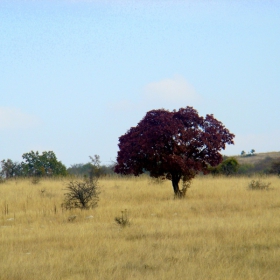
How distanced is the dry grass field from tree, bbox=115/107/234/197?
4.65 feet

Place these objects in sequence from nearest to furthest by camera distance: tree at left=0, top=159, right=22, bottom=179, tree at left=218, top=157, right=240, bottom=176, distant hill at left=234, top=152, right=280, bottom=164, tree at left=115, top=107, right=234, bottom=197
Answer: tree at left=115, top=107, right=234, bottom=197, tree at left=218, top=157, right=240, bottom=176, tree at left=0, top=159, right=22, bottom=179, distant hill at left=234, top=152, right=280, bottom=164

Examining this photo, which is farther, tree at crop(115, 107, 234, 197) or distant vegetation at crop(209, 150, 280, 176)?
distant vegetation at crop(209, 150, 280, 176)

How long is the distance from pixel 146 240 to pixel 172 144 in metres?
8.88

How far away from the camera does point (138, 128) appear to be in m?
19.7

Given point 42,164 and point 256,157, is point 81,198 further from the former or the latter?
point 256,157

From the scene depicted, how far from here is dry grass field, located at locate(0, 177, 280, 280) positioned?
794 centimetres

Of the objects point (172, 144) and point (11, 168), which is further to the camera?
point (11, 168)

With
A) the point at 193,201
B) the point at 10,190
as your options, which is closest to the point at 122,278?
the point at 193,201

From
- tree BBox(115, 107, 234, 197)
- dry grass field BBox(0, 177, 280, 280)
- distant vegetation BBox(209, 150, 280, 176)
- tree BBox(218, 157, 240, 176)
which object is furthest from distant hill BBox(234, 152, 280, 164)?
dry grass field BBox(0, 177, 280, 280)

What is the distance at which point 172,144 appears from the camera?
1922 cm

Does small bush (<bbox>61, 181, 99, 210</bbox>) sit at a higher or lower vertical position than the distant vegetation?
lower

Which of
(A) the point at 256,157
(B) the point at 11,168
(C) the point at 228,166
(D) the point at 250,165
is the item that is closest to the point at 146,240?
(C) the point at 228,166

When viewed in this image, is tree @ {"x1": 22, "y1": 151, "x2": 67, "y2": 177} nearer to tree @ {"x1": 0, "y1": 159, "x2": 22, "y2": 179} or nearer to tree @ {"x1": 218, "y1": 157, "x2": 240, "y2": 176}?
tree @ {"x1": 0, "y1": 159, "x2": 22, "y2": 179}

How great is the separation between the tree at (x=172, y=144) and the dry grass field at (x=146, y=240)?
142cm
